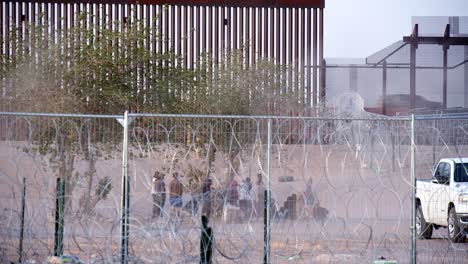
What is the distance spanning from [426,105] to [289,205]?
17.9 meters

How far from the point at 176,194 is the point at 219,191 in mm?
586

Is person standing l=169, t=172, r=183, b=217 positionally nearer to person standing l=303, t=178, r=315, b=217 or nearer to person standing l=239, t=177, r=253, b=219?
person standing l=239, t=177, r=253, b=219

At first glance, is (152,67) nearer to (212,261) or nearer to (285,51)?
(285,51)

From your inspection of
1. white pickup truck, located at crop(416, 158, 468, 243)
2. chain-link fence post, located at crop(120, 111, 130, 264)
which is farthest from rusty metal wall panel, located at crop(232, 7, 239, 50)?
chain-link fence post, located at crop(120, 111, 130, 264)

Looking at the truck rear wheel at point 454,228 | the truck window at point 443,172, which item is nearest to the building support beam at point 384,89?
the truck window at point 443,172

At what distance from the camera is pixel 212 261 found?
10766 mm

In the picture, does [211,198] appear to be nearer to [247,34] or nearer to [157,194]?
[157,194]

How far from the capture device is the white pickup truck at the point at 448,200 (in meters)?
12.7

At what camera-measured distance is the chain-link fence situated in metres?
10.9

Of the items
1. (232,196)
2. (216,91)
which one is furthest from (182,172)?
(216,91)

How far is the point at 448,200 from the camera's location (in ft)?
42.3

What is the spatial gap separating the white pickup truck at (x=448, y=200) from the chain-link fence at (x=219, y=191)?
63cm

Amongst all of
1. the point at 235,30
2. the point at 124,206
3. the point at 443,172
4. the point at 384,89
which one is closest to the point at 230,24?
the point at 235,30

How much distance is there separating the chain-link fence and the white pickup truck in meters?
0.63
